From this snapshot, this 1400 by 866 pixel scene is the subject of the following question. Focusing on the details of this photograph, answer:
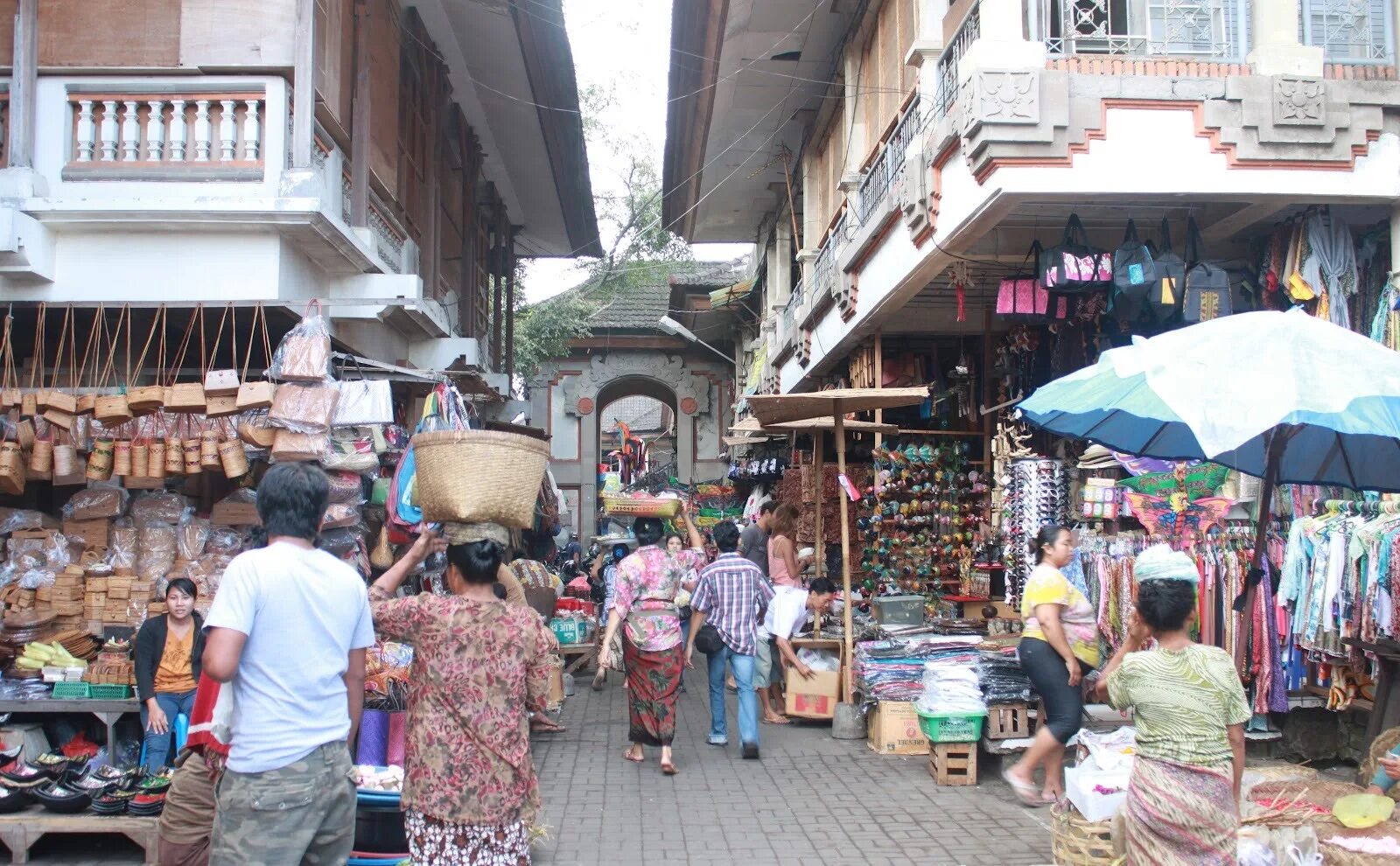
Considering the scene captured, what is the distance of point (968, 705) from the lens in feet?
22.2

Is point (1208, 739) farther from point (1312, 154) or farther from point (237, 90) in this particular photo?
point (237, 90)

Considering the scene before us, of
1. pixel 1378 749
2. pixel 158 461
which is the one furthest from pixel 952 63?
pixel 158 461

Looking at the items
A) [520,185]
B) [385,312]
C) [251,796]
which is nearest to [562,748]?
[385,312]

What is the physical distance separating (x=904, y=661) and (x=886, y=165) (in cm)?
532

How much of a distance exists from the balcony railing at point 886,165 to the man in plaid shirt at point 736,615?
4106mm

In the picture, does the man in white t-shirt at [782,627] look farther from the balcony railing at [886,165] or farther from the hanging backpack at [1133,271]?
the balcony railing at [886,165]

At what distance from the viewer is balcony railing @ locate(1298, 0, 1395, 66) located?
7391 millimetres

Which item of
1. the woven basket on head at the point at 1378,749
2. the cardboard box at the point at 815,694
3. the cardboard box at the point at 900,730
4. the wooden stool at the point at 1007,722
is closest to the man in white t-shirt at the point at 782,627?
the cardboard box at the point at 815,694

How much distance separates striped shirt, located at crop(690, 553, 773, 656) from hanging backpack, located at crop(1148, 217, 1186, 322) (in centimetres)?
342

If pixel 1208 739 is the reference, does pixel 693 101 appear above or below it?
above

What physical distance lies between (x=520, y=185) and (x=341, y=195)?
913 centimetres

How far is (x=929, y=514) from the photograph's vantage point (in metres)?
11.5

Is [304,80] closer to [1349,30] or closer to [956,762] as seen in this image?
[956,762]

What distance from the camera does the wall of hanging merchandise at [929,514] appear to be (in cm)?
1140
